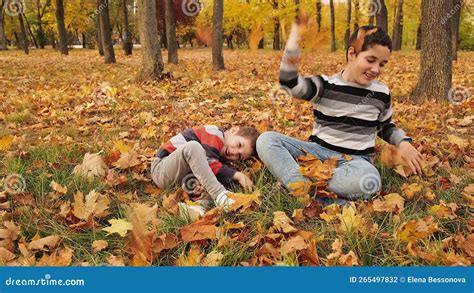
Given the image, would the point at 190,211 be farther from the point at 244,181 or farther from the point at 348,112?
the point at 348,112

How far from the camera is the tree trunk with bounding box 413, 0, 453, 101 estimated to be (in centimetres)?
540

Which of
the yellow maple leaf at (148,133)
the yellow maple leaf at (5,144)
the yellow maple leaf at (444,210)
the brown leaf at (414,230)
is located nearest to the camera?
the brown leaf at (414,230)

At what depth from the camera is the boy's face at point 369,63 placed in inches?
108

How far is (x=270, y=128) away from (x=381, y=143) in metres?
1.20

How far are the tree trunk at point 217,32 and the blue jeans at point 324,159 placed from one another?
7.91m

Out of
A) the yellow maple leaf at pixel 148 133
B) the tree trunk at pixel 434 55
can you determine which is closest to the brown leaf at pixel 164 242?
the yellow maple leaf at pixel 148 133

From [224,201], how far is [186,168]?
0.44 meters

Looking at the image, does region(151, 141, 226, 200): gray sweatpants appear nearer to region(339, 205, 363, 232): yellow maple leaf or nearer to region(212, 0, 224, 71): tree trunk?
region(339, 205, 363, 232): yellow maple leaf

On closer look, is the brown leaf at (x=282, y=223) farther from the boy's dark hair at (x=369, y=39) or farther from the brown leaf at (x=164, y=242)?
the boy's dark hair at (x=369, y=39)

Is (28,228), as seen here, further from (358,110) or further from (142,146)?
(358,110)

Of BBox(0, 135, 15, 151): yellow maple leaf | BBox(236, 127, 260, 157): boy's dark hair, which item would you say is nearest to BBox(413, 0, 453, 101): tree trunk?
BBox(236, 127, 260, 157): boy's dark hair

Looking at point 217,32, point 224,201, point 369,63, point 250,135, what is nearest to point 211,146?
point 250,135

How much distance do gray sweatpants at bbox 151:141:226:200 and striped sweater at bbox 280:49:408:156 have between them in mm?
791

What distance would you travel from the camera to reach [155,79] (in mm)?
8219
